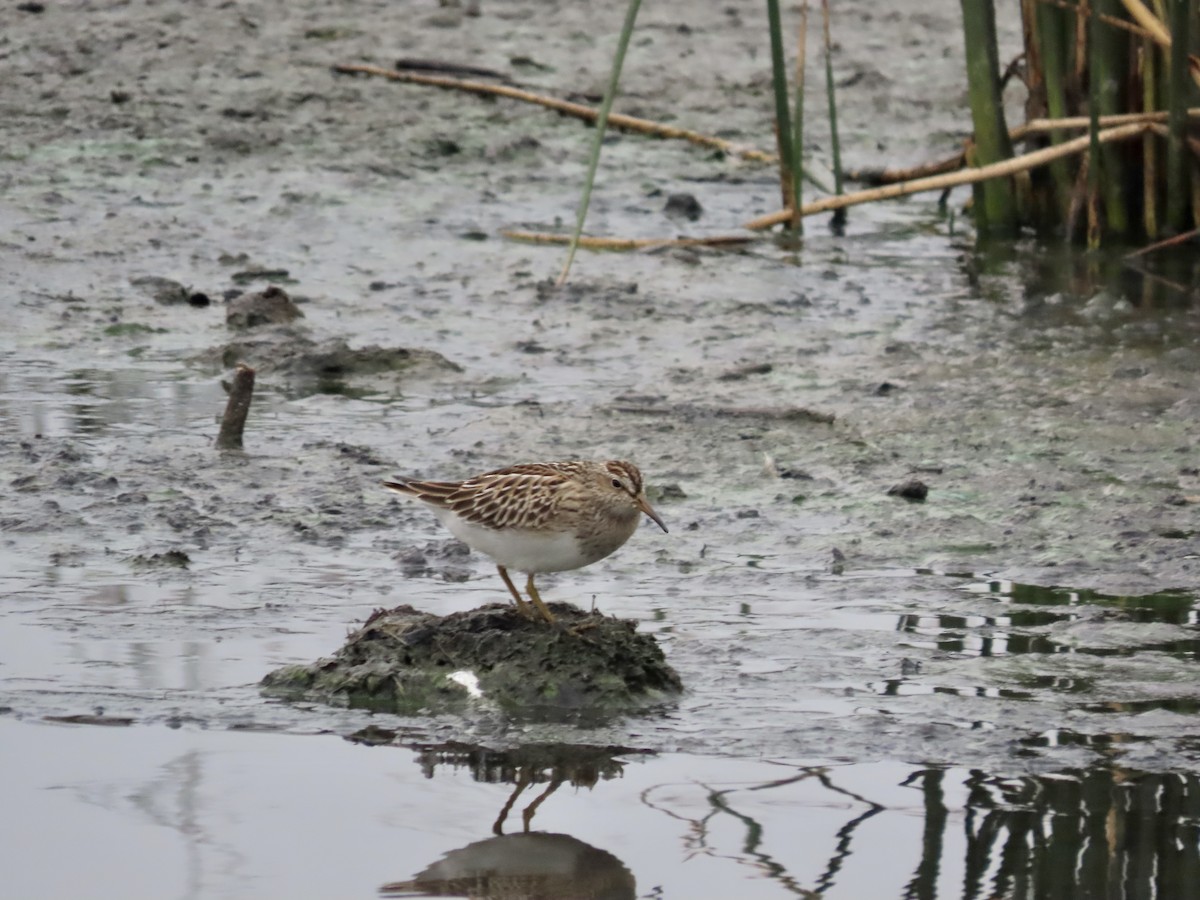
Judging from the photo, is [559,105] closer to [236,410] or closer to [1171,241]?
[1171,241]

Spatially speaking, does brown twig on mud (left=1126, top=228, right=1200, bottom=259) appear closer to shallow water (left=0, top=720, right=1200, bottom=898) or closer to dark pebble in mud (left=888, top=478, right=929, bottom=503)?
dark pebble in mud (left=888, top=478, right=929, bottom=503)

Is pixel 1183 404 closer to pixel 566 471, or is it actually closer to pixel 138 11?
pixel 566 471

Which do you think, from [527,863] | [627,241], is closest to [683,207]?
[627,241]

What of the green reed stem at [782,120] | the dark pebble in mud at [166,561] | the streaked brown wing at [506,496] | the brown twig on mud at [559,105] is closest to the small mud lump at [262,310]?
the green reed stem at [782,120]

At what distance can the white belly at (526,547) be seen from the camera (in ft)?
20.1

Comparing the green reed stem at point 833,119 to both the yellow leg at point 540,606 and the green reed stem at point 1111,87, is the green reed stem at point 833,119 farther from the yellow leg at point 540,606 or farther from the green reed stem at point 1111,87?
the yellow leg at point 540,606

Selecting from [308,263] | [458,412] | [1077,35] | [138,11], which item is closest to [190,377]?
[458,412]

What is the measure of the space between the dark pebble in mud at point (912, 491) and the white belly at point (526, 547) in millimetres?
2136

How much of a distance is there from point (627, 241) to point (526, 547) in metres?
6.27

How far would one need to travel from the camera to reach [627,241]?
12.2 metres

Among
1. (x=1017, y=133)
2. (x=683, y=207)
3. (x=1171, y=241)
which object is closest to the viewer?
(x=1171, y=241)

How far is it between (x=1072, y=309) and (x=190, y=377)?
4.65m

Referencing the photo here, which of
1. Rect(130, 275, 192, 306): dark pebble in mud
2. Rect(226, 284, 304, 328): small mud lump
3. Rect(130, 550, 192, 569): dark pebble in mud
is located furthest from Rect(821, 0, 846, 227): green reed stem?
Rect(130, 550, 192, 569): dark pebble in mud

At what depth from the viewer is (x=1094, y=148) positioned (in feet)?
35.6
